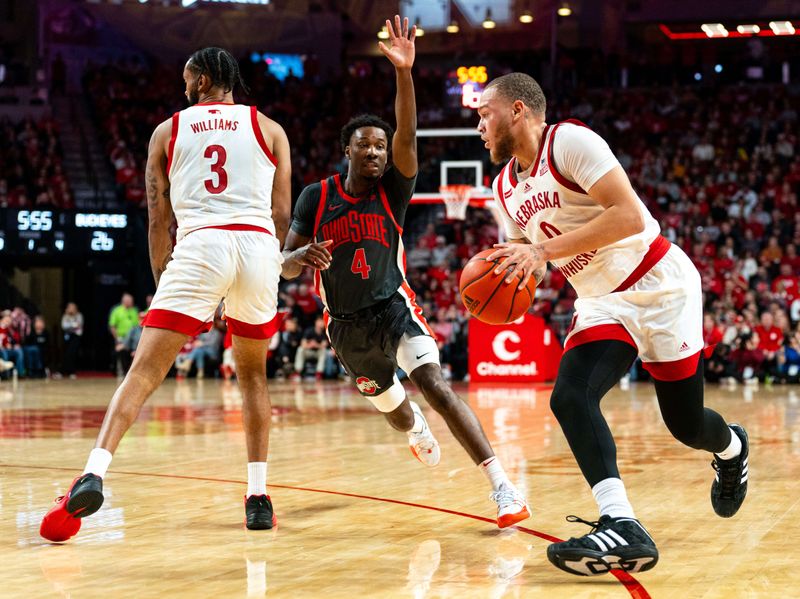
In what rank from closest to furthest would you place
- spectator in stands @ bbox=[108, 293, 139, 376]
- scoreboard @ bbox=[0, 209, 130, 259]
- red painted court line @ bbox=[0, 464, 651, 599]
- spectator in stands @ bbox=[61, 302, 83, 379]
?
red painted court line @ bbox=[0, 464, 651, 599], scoreboard @ bbox=[0, 209, 130, 259], spectator in stands @ bbox=[108, 293, 139, 376], spectator in stands @ bbox=[61, 302, 83, 379]

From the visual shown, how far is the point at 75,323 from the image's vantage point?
20609 millimetres

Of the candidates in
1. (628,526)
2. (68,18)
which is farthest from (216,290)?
(68,18)

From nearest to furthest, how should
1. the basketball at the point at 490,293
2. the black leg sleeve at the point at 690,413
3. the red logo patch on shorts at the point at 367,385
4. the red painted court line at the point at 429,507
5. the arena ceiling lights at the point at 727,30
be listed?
the red painted court line at the point at 429,507
the basketball at the point at 490,293
the black leg sleeve at the point at 690,413
the red logo patch on shorts at the point at 367,385
the arena ceiling lights at the point at 727,30

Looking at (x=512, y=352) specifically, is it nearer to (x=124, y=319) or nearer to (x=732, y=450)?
(x=124, y=319)

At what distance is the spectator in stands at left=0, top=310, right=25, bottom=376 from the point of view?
61.8 ft

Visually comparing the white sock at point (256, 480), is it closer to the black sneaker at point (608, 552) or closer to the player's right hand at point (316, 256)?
the player's right hand at point (316, 256)

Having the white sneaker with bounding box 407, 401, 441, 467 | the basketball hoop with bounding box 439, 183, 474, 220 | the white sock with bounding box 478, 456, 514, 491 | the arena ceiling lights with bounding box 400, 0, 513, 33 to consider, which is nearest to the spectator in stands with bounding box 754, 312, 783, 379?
the basketball hoop with bounding box 439, 183, 474, 220

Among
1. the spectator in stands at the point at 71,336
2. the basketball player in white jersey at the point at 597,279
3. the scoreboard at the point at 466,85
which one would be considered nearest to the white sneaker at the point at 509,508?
the basketball player in white jersey at the point at 597,279

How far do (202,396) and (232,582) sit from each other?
35.0ft

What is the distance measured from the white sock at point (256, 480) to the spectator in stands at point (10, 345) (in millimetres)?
15122

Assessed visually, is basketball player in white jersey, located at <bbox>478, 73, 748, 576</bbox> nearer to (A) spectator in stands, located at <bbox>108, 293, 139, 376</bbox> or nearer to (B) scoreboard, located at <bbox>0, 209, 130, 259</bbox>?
(A) spectator in stands, located at <bbox>108, 293, 139, 376</bbox>

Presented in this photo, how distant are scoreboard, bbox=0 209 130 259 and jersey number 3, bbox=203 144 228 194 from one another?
15912mm

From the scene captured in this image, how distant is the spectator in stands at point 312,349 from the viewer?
61.3 feet

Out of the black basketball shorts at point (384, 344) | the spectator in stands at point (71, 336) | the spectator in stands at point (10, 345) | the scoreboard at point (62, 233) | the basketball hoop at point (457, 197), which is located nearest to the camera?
the black basketball shorts at point (384, 344)
